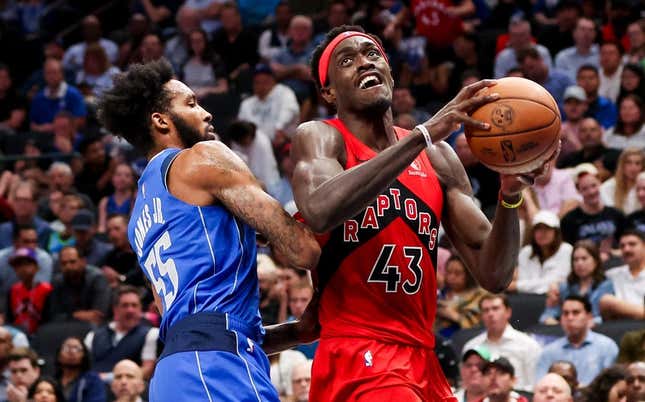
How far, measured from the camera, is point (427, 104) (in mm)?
15086

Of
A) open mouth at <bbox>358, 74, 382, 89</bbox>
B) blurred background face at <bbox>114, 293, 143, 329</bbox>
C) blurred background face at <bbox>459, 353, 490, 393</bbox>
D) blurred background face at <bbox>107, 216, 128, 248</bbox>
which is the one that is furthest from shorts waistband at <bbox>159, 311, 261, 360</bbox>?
blurred background face at <bbox>107, 216, 128, 248</bbox>

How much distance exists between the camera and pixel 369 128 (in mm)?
5500

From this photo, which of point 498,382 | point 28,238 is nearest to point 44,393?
point 28,238

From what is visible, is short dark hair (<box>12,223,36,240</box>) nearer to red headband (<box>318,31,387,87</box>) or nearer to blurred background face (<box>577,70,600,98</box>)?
blurred background face (<box>577,70,600,98</box>)

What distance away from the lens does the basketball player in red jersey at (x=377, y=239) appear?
5.16m

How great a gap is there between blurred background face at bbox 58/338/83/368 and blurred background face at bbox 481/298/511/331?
357 cm

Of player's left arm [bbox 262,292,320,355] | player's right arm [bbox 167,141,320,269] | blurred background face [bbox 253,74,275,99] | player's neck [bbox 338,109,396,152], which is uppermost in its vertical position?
player's neck [bbox 338,109,396,152]

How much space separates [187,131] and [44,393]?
566 cm

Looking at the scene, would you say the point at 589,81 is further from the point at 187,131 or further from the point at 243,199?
the point at 243,199

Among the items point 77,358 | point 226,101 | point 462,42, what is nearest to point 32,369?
point 77,358

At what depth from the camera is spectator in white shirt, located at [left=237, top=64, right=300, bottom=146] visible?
14883mm

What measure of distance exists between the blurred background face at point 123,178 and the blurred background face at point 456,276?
4.54 metres

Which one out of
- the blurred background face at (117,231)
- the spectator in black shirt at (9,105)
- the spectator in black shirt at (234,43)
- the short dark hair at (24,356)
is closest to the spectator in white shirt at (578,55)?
the spectator in black shirt at (234,43)

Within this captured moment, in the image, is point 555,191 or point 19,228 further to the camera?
point 19,228
